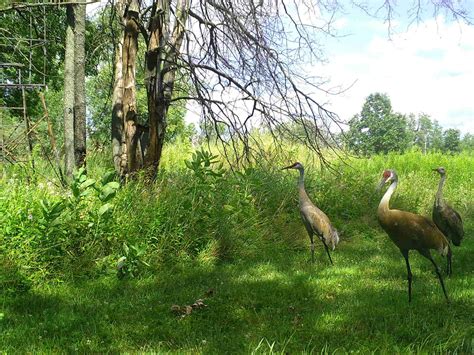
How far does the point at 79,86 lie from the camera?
769 cm

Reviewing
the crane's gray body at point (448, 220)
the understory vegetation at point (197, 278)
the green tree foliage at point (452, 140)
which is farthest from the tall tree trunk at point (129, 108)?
the green tree foliage at point (452, 140)

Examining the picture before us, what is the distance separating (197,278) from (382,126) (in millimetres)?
78378

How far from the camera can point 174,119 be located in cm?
2289

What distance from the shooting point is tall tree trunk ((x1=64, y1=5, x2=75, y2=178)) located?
7527 mm

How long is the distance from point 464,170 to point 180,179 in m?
11.8

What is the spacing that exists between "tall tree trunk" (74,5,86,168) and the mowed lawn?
3.23 metres

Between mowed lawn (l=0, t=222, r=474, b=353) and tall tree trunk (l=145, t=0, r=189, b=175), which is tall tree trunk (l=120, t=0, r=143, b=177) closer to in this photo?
tall tree trunk (l=145, t=0, r=189, b=175)

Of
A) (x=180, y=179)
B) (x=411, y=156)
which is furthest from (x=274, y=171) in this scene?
(x=411, y=156)

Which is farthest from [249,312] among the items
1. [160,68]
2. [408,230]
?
[160,68]

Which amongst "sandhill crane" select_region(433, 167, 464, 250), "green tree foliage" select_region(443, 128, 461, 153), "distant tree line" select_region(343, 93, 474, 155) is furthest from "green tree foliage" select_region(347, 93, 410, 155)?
"sandhill crane" select_region(433, 167, 464, 250)

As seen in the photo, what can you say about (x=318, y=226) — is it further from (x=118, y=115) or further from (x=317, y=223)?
(x=118, y=115)

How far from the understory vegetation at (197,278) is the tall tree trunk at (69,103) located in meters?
0.56

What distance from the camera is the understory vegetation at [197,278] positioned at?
379 cm

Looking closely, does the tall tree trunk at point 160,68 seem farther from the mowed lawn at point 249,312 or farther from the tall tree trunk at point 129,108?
the mowed lawn at point 249,312
